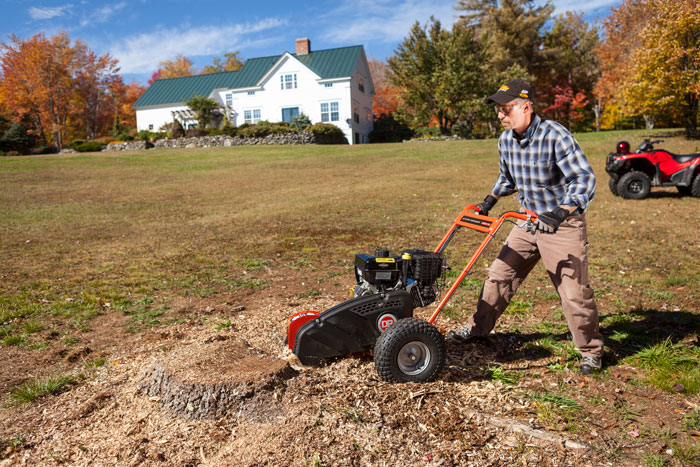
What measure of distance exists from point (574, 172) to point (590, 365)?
168 cm

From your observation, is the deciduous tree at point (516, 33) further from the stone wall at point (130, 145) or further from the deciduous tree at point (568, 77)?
the stone wall at point (130, 145)

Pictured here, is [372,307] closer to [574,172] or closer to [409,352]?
[409,352]

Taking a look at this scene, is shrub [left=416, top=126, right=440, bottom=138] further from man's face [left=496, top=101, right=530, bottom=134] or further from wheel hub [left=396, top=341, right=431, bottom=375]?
wheel hub [left=396, top=341, right=431, bottom=375]

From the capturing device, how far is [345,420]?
3.23 meters

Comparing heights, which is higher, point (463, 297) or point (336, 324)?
point (336, 324)

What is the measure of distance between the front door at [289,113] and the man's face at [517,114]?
134 feet

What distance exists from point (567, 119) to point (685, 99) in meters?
26.3

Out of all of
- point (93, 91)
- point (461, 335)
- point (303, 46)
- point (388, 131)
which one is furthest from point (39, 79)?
point (461, 335)

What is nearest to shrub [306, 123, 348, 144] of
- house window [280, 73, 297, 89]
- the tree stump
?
house window [280, 73, 297, 89]

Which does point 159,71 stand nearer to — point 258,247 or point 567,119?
point 567,119

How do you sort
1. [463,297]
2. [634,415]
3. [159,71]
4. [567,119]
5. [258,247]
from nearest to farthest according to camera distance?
[634,415] < [463,297] < [258,247] < [567,119] < [159,71]

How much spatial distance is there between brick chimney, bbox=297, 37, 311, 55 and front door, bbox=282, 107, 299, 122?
625cm

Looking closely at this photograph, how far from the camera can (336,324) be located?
371 cm

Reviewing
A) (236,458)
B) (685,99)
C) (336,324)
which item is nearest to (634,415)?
(336,324)
